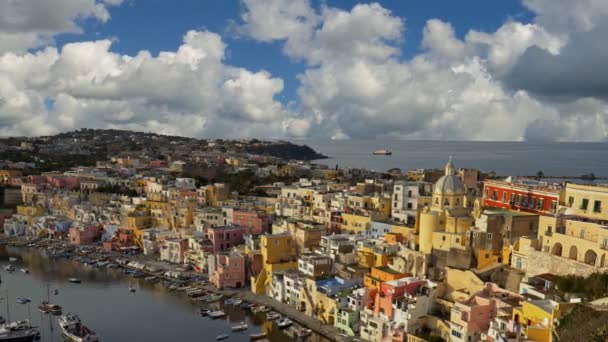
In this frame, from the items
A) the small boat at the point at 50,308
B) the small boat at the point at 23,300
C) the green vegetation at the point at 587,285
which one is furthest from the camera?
the small boat at the point at 23,300

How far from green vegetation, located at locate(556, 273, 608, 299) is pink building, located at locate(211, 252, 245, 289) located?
19.9m

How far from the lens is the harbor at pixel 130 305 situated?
28984 millimetres

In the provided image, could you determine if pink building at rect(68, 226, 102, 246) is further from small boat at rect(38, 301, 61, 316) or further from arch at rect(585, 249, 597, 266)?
arch at rect(585, 249, 597, 266)

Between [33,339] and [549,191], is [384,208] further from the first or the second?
[33,339]

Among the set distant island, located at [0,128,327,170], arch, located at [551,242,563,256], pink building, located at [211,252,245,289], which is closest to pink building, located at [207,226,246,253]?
pink building, located at [211,252,245,289]

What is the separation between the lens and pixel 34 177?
236 ft

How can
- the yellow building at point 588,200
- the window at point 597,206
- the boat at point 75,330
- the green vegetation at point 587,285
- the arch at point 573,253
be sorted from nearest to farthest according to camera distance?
the green vegetation at point 587,285 < the arch at point 573,253 < the boat at point 75,330 < the yellow building at point 588,200 < the window at point 597,206

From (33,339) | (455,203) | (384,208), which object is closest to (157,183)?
(384,208)

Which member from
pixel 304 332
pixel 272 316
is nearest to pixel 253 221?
pixel 272 316

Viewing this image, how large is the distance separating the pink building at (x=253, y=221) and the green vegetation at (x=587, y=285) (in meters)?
24.9

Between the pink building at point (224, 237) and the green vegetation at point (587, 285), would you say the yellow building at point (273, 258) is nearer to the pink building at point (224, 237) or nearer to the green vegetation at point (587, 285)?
the pink building at point (224, 237)

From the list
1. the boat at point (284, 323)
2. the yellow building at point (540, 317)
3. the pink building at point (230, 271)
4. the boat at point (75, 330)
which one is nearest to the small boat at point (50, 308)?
the boat at point (75, 330)

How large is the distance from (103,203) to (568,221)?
48.4 m

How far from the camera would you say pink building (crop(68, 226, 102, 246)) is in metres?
52.1
